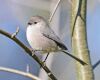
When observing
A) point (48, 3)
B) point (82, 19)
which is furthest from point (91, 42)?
point (82, 19)

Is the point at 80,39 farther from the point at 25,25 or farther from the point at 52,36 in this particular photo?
the point at 25,25

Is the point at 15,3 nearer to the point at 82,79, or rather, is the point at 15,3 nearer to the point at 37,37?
the point at 37,37

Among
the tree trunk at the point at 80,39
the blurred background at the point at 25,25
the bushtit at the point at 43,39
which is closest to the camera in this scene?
the tree trunk at the point at 80,39

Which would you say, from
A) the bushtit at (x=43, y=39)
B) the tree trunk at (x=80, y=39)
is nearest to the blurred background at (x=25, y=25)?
the bushtit at (x=43, y=39)

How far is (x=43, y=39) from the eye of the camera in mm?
1462

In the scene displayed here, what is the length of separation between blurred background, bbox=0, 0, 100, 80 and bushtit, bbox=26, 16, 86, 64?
0.24 m

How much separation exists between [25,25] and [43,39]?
872 millimetres

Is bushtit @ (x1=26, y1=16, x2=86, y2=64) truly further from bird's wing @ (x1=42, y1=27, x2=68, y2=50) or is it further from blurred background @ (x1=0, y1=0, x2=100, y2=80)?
blurred background @ (x1=0, y1=0, x2=100, y2=80)

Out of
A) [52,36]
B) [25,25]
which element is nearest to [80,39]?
[52,36]

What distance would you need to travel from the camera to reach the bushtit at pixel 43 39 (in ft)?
4.66

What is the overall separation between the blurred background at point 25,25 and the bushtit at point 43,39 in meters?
0.24

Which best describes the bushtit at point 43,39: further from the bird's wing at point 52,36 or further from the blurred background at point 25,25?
the blurred background at point 25,25

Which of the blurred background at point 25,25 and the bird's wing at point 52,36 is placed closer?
the bird's wing at point 52,36

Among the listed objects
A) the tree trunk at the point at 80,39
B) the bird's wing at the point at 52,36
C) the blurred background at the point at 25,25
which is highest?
the tree trunk at the point at 80,39
